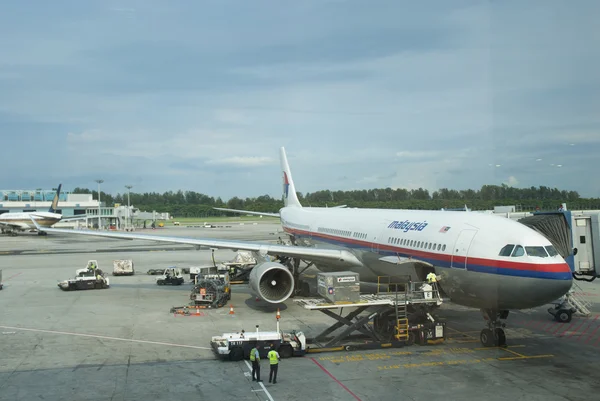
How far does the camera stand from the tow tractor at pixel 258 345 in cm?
1580

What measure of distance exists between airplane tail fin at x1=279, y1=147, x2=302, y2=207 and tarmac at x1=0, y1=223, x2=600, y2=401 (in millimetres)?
18416

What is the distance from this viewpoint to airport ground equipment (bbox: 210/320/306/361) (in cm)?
1580

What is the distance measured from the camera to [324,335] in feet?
57.9

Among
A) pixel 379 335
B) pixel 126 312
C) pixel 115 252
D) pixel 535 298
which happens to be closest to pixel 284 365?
pixel 379 335

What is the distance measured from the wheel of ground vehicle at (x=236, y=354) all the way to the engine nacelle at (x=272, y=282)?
6.46 metres

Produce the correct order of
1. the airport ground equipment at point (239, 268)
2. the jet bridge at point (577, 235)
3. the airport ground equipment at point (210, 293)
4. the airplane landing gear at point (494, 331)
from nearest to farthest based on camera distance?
the airplane landing gear at point (494, 331), the jet bridge at point (577, 235), the airport ground equipment at point (210, 293), the airport ground equipment at point (239, 268)

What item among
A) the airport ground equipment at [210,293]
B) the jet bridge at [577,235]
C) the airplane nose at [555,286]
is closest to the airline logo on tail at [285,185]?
the airport ground equipment at [210,293]

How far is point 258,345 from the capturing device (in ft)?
52.7

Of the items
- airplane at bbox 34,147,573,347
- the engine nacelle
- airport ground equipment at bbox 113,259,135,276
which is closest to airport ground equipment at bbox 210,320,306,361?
airplane at bbox 34,147,573,347

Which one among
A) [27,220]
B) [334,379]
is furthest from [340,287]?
[27,220]

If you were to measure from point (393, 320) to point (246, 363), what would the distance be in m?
5.16

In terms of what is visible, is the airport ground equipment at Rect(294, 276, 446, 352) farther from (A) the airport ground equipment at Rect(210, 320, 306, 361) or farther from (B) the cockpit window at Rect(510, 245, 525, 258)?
(B) the cockpit window at Rect(510, 245, 525, 258)

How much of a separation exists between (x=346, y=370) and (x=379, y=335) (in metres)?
3.47

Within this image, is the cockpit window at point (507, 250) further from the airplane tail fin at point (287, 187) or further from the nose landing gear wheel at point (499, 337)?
the airplane tail fin at point (287, 187)
